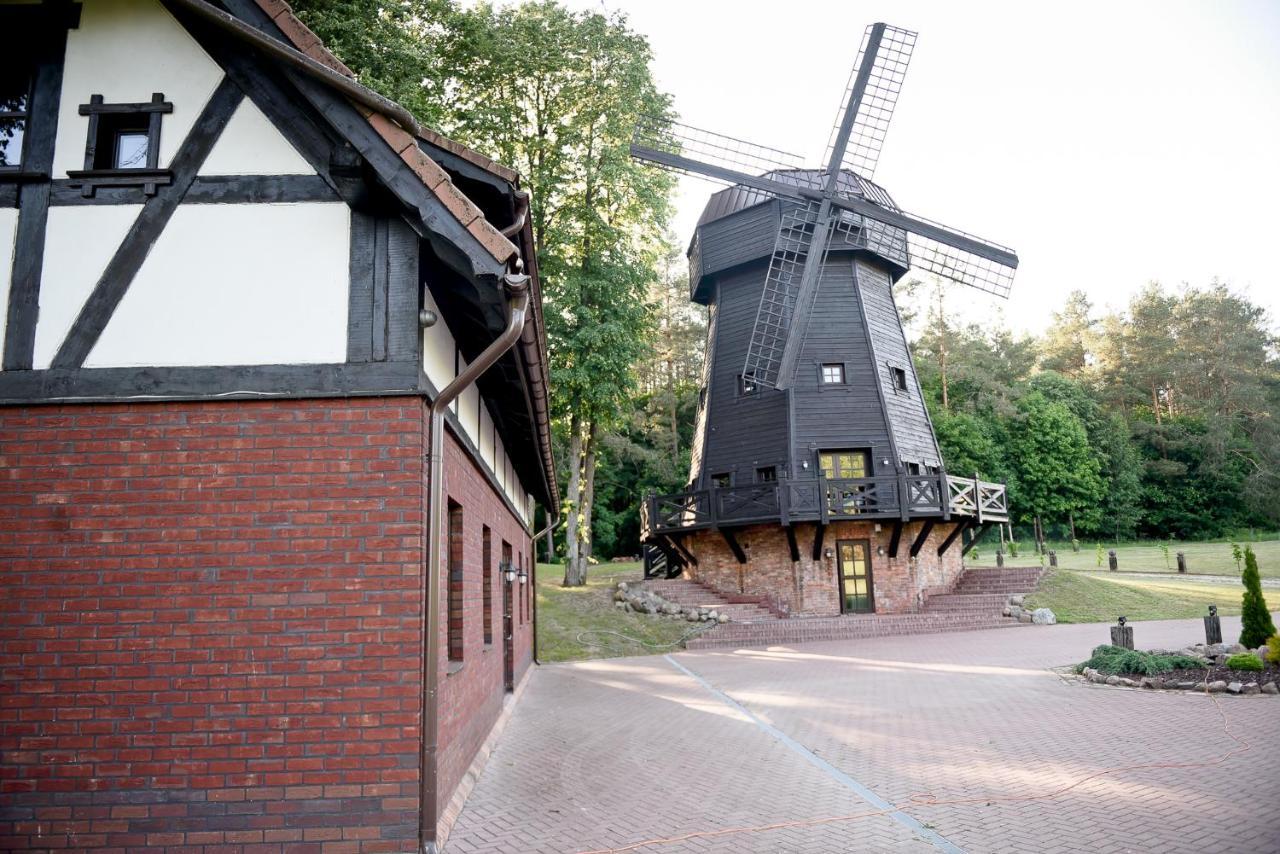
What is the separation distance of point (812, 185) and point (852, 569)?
35.3 feet

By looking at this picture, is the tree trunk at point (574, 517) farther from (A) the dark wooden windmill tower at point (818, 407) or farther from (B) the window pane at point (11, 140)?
(B) the window pane at point (11, 140)

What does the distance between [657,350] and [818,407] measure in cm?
2420

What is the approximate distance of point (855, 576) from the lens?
20.0 metres

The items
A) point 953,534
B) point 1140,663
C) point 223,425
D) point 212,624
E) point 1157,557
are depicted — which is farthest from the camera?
point 1157,557

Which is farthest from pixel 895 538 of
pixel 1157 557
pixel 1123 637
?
pixel 1157 557

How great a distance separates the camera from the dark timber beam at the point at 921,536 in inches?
762

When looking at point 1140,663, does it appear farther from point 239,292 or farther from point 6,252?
point 6,252

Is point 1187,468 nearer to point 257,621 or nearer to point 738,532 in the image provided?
point 738,532

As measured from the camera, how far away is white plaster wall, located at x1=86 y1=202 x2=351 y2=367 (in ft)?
15.0

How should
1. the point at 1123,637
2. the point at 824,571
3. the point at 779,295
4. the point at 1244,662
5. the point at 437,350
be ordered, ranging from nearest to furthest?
the point at 437,350 < the point at 1244,662 < the point at 1123,637 < the point at 824,571 < the point at 779,295

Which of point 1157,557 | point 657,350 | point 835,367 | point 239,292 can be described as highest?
point 657,350

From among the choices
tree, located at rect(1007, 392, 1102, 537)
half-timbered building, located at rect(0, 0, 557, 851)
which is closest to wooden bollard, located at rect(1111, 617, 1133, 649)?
half-timbered building, located at rect(0, 0, 557, 851)

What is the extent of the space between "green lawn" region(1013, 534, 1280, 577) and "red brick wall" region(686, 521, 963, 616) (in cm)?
1604

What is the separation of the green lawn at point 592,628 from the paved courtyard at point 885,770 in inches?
220
